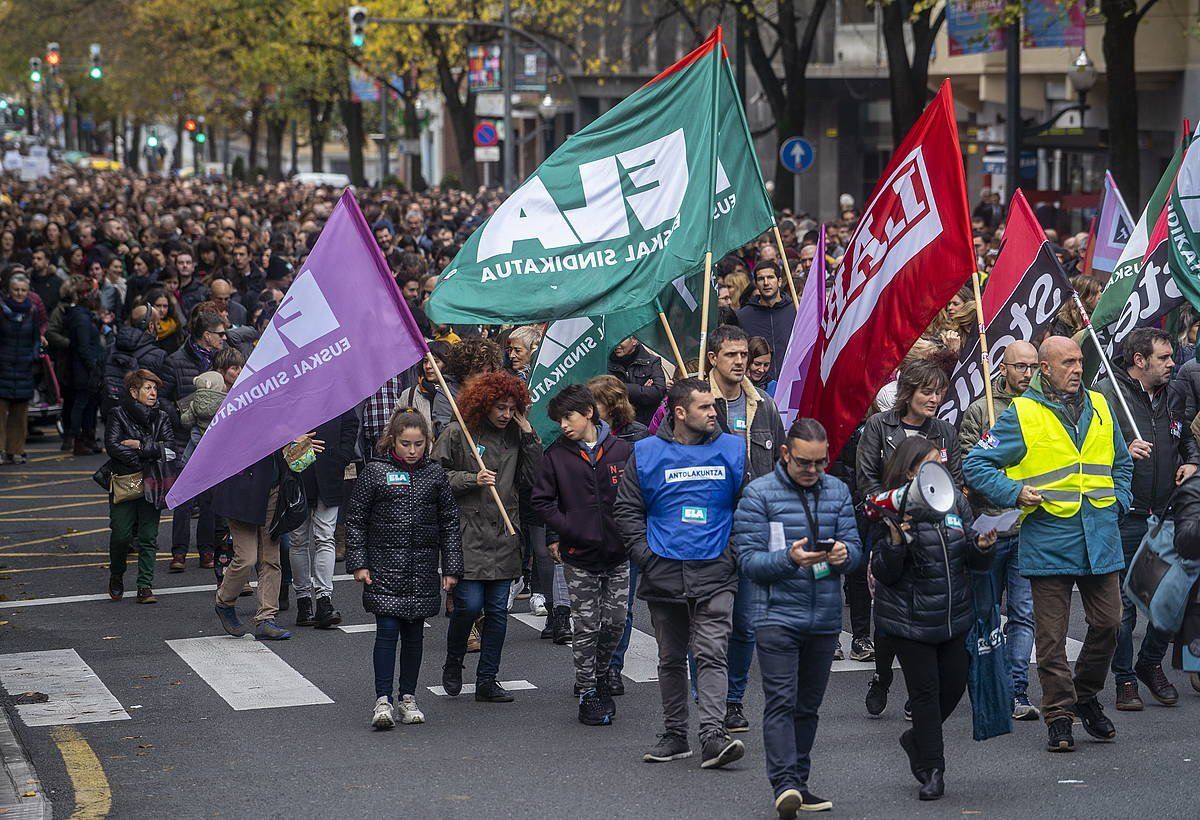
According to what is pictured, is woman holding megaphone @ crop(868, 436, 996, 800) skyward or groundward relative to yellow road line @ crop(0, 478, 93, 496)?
skyward

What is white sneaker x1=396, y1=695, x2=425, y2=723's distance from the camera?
8969 millimetres

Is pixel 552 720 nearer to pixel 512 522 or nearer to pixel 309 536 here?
pixel 512 522

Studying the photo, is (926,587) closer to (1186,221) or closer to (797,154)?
(1186,221)

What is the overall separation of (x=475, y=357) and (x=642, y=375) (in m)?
2.14

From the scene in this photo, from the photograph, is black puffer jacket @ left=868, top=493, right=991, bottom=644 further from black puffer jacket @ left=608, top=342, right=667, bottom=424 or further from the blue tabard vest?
black puffer jacket @ left=608, top=342, right=667, bottom=424

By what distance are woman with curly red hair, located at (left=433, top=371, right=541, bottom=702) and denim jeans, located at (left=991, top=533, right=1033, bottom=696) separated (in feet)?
7.85

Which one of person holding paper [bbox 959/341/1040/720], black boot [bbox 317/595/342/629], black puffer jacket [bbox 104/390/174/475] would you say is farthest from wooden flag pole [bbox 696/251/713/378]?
black puffer jacket [bbox 104/390/174/475]

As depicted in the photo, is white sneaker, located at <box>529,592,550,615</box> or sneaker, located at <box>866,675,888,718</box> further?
white sneaker, located at <box>529,592,550,615</box>

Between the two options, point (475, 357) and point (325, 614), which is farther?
point (325, 614)

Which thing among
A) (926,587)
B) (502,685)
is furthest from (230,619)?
(926,587)

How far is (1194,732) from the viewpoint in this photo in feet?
28.0

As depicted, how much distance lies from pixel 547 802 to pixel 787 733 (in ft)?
3.42

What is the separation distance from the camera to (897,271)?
9.60 meters

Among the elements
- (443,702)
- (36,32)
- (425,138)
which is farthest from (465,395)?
(425,138)
